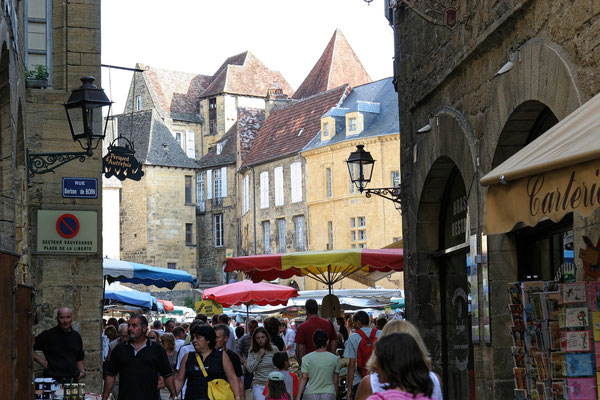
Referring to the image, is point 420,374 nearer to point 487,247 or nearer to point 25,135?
point 487,247

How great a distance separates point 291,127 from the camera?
6088cm

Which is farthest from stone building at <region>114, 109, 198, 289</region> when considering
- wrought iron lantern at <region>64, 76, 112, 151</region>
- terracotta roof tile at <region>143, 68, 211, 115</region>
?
wrought iron lantern at <region>64, 76, 112, 151</region>

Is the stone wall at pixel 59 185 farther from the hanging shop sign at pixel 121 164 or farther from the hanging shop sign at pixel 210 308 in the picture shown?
the hanging shop sign at pixel 210 308

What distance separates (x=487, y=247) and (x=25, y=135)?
5734mm

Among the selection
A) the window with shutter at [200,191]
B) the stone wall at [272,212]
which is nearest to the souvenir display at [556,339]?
the stone wall at [272,212]

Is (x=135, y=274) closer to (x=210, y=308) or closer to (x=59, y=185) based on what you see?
(x=59, y=185)

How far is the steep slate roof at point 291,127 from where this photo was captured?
189ft

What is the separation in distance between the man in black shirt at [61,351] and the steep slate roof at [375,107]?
3919 centimetres

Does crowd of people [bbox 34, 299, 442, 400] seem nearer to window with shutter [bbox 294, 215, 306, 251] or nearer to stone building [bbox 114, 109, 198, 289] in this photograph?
window with shutter [bbox 294, 215, 306, 251]

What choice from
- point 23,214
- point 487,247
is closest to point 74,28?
point 23,214

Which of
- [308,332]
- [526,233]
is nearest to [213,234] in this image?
[308,332]

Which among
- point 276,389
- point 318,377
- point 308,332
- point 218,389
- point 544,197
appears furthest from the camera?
point 308,332

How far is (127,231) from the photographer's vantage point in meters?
73.8

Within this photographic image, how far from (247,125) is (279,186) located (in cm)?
1138
